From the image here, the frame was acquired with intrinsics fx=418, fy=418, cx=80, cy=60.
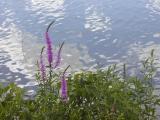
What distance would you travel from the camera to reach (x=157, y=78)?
17.7 metres

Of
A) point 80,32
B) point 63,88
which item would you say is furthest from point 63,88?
point 80,32

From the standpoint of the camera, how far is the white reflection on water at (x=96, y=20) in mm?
25484

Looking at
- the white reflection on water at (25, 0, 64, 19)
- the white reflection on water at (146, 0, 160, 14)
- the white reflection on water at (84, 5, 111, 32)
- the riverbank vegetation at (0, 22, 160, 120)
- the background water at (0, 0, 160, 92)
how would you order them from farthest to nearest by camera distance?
the white reflection on water at (25, 0, 64, 19) → the white reflection on water at (146, 0, 160, 14) → the white reflection on water at (84, 5, 111, 32) → the background water at (0, 0, 160, 92) → the riverbank vegetation at (0, 22, 160, 120)

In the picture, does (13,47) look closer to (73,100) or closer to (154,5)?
(154,5)

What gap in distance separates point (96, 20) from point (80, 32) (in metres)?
2.62

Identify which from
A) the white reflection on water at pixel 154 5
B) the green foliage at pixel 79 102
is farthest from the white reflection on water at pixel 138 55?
the green foliage at pixel 79 102

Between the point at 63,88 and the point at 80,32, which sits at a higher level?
the point at 63,88

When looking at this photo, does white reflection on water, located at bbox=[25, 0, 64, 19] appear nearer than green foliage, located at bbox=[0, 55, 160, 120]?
No

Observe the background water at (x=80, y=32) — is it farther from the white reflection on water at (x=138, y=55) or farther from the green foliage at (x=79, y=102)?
the green foliage at (x=79, y=102)

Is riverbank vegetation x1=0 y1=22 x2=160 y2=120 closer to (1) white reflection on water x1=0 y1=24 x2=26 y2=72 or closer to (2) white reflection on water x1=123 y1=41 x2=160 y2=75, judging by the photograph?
(2) white reflection on water x1=123 y1=41 x2=160 y2=75

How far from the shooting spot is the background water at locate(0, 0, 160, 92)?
20.6m

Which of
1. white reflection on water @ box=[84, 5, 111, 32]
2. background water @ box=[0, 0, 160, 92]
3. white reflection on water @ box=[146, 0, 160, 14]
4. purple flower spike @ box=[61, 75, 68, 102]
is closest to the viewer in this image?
purple flower spike @ box=[61, 75, 68, 102]

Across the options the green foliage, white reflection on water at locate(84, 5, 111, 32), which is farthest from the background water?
the green foliage

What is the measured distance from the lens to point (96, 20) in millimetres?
27078
